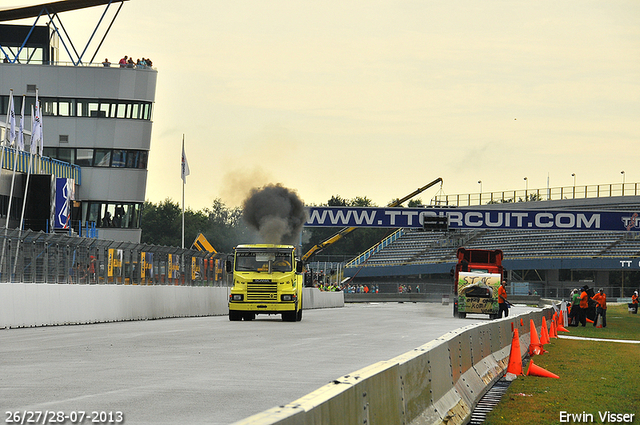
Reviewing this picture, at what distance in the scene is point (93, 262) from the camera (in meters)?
28.2

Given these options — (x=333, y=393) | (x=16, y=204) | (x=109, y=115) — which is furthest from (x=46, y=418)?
(x=109, y=115)

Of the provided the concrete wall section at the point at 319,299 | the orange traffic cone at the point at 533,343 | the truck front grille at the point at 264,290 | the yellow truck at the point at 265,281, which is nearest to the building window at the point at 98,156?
the concrete wall section at the point at 319,299

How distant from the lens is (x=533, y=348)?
21.1 metres

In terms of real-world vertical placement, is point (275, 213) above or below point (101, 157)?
below

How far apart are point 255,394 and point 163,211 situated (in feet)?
469

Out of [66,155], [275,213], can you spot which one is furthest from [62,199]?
[275,213]

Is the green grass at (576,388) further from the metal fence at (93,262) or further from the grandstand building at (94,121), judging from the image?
the grandstand building at (94,121)

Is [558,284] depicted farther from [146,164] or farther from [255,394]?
[255,394]

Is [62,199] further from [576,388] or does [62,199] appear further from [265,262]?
[576,388]

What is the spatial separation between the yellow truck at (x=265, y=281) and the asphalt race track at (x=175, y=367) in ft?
16.6

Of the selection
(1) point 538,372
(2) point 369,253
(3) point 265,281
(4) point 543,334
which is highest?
(2) point 369,253

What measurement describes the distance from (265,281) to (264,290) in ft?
0.93

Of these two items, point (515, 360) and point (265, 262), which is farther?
point (265, 262)

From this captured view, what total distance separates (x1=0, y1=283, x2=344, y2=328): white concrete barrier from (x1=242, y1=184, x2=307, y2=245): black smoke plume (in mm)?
9654
